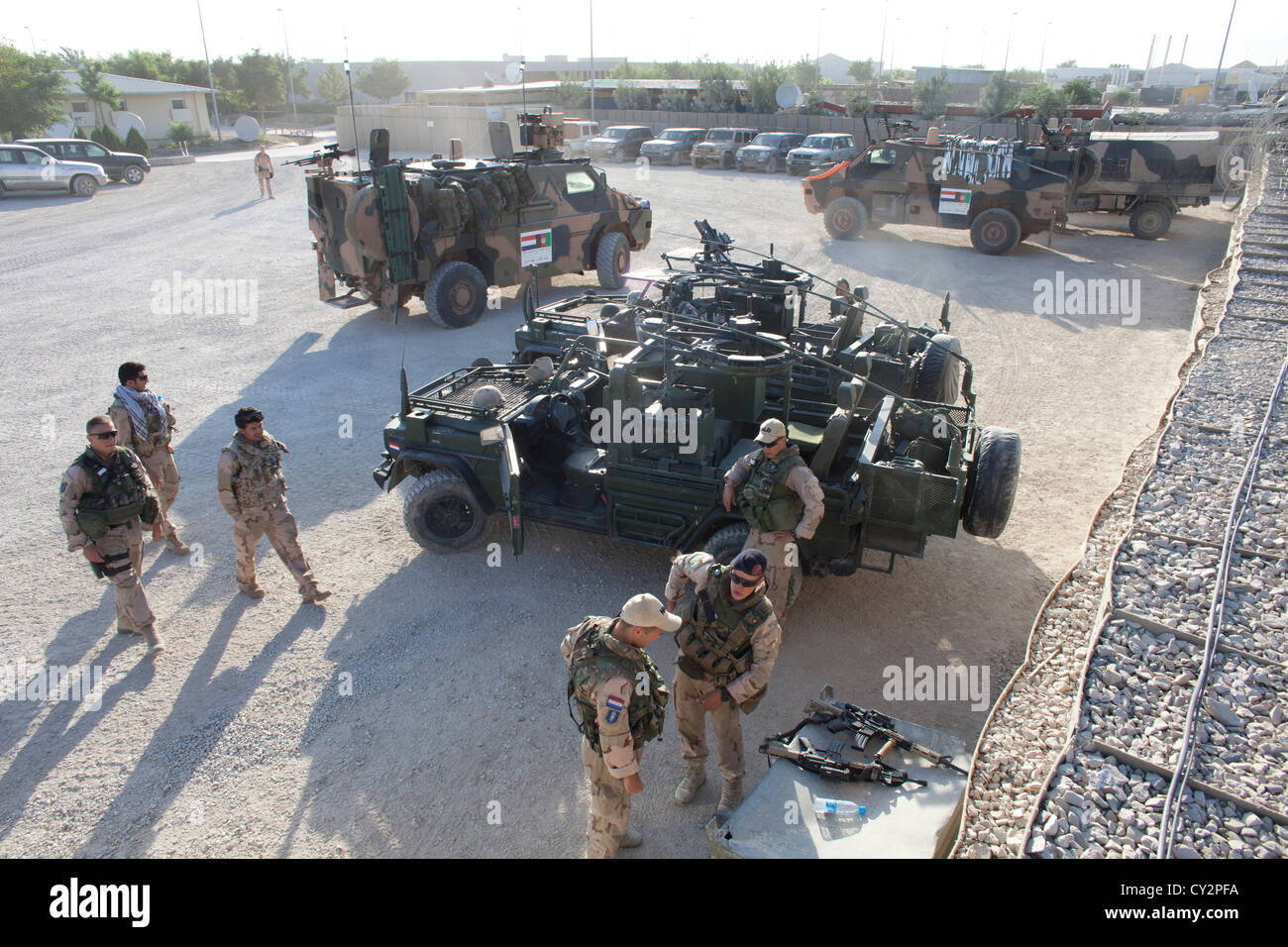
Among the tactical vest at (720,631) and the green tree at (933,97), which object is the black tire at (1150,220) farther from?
the green tree at (933,97)

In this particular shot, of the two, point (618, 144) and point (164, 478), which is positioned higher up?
point (618, 144)

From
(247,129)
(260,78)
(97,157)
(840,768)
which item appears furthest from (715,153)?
(260,78)

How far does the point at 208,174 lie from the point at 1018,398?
2559cm

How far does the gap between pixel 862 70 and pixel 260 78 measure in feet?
145

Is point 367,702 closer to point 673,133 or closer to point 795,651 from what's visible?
point 795,651

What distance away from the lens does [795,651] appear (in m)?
5.55


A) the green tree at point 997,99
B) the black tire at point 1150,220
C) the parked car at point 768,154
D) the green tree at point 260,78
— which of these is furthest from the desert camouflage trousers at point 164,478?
the green tree at point 260,78

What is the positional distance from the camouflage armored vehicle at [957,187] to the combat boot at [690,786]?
14.3m

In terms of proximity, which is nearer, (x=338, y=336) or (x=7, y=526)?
(x=7, y=526)

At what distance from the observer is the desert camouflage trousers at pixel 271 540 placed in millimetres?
5758

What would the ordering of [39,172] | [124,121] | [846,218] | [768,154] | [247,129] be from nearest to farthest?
[846,218] → [39,172] → [768,154] → [247,129] → [124,121]

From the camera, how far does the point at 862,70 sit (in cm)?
6781

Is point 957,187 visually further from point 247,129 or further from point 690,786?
point 247,129
